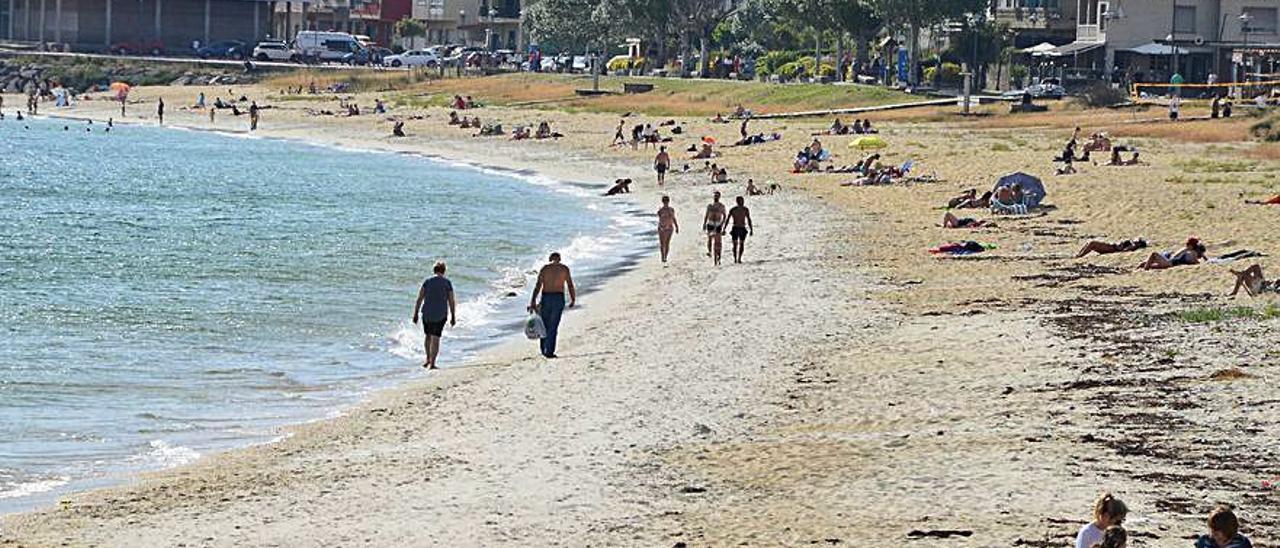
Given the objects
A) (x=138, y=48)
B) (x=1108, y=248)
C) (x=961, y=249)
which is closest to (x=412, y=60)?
(x=138, y=48)

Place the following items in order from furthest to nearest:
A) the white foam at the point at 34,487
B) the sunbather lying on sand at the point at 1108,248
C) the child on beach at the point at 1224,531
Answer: the sunbather lying on sand at the point at 1108,248 → the white foam at the point at 34,487 → the child on beach at the point at 1224,531

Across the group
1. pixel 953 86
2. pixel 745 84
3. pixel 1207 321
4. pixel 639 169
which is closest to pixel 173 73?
pixel 745 84

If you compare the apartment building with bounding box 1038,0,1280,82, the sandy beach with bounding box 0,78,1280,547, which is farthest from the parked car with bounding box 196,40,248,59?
the sandy beach with bounding box 0,78,1280,547

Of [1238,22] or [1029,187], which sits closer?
[1029,187]

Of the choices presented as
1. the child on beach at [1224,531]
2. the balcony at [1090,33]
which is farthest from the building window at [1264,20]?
the child on beach at [1224,531]

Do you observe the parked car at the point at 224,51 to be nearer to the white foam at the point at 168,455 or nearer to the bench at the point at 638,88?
the bench at the point at 638,88

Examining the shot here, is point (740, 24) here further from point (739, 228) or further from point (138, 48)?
point (739, 228)

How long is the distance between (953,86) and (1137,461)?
215 ft

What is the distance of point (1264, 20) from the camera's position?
78188 mm

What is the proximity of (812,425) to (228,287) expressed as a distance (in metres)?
17.4

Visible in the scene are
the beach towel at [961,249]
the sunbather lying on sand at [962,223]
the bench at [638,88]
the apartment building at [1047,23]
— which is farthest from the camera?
the apartment building at [1047,23]

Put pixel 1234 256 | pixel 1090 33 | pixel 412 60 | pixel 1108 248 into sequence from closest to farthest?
pixel 1234 256, pixel 1108 248, pixel 1090 33, pixel 412 60

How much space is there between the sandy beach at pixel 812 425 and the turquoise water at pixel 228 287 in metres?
1.19

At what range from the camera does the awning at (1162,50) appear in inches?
3027
